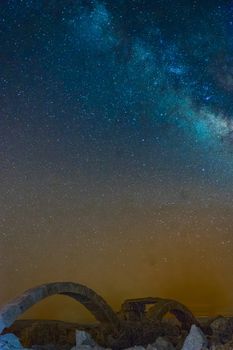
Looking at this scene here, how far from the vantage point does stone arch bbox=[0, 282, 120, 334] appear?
6.38 metres

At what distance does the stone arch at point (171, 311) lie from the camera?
1041cm

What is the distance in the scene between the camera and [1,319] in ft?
20.2

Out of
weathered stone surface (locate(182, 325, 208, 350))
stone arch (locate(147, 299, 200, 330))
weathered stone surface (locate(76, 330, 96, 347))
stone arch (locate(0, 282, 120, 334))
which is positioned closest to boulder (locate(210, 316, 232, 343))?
stone arch (locate(147, 299, 200, 330))

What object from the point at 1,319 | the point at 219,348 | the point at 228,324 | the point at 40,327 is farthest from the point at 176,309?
the point at 1,319

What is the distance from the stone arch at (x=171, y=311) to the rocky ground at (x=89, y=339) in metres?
0.34

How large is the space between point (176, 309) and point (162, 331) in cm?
209

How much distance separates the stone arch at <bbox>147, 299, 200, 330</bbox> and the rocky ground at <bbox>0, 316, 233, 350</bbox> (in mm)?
344

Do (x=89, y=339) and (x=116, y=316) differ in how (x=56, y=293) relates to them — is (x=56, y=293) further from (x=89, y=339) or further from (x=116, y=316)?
(x=116, y=316)

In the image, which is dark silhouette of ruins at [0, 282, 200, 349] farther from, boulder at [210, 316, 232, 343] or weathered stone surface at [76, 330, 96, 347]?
weathered stone surface at [76, 330, 96, 347]

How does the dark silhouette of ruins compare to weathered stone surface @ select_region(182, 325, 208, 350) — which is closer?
weathered stone surface @ select_region(182, 325, 208, 350)

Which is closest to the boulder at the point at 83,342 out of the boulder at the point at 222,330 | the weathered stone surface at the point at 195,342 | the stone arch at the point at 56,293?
the stone arch at the point at 56,293

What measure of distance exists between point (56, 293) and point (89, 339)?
5.18ft

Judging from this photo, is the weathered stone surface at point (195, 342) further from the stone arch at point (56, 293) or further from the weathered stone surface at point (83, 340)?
the stone arch at point (56, 293)

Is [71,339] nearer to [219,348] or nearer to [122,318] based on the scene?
[122,318]
